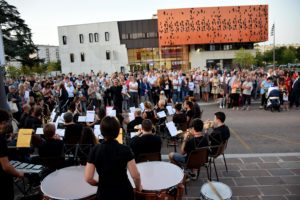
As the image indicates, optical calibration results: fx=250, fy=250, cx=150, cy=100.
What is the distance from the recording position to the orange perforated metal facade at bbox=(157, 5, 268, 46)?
41.4m

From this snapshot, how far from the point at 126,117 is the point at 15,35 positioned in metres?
33.9

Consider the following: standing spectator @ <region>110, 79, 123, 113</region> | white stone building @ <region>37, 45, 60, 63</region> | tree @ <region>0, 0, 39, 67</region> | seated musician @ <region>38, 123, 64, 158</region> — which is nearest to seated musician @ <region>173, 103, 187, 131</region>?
seated musician @ <region>38, 123, 64, 158</region>

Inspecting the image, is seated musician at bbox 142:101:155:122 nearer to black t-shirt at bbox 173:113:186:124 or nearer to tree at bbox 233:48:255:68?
black t-shirt at bbox 173:113:186:124

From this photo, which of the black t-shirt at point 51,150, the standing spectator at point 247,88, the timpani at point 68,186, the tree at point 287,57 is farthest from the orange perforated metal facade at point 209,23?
the timpani at point 68,186

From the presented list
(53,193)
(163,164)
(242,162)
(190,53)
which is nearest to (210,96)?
(242,162)

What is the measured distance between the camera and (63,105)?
A: 12930mm

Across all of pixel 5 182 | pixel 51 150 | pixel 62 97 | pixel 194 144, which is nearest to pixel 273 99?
pixel 194 144

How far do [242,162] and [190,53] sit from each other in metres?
42.2

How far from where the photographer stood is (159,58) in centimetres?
5069

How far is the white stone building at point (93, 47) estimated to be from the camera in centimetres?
4878

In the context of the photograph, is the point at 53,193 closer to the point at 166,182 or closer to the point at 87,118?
the point at 166,182

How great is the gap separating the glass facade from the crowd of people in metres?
31.8

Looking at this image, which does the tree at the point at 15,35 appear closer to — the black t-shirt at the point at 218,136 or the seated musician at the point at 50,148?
the seated musician at the point at 50,148

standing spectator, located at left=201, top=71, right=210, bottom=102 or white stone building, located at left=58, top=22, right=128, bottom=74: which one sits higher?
white stone building, located at left=58, top=22, right=128, bottom=74
